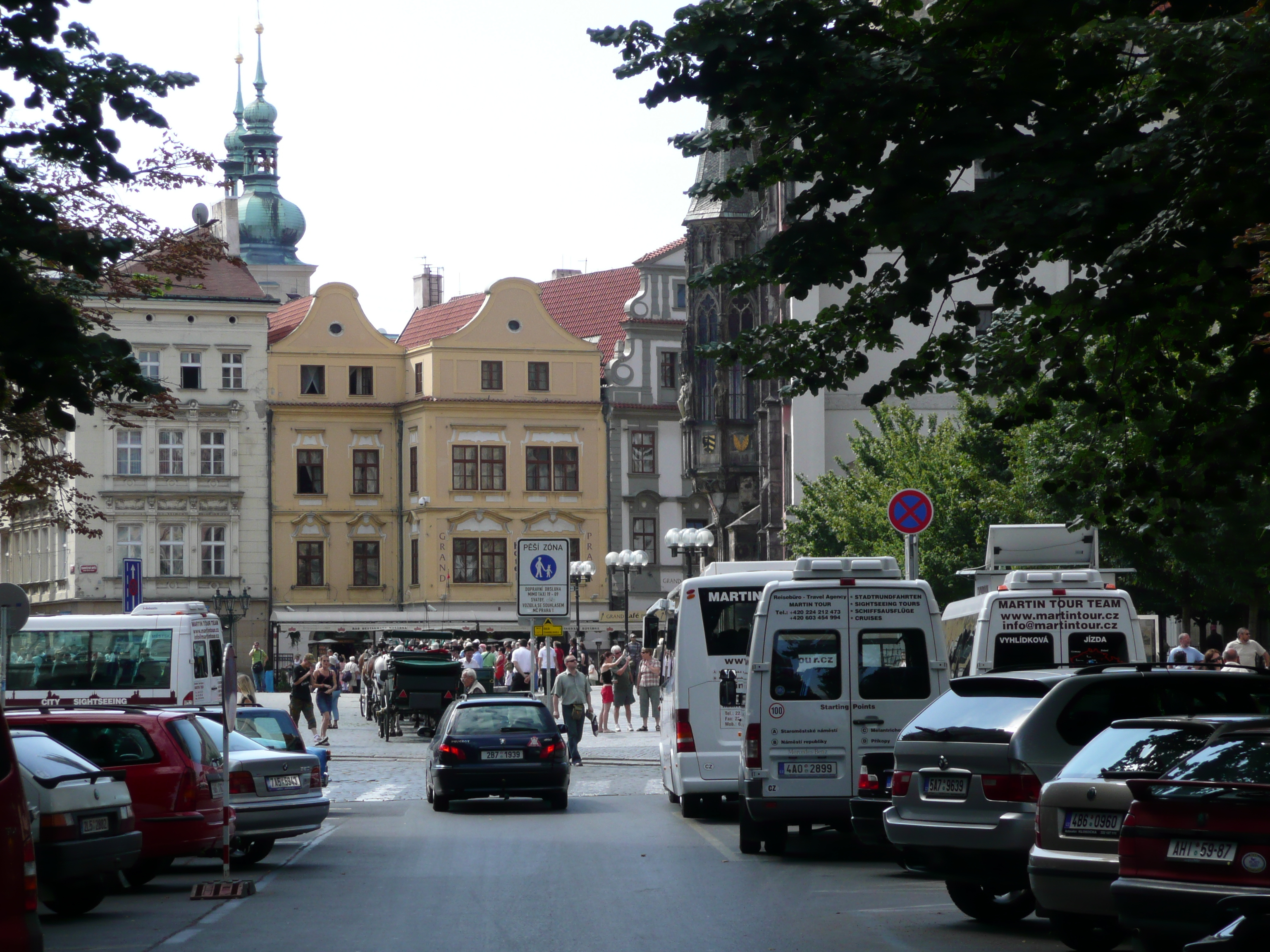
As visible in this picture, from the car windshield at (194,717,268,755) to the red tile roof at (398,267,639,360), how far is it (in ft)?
199

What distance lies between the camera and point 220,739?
1783 centimetres

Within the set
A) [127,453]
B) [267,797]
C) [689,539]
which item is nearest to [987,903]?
[267,797]

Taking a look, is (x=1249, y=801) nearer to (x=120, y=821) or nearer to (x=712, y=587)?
(x=120, y=821)

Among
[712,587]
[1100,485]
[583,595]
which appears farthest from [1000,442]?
[583,595]

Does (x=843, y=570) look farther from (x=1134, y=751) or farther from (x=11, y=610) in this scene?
(x=11, y=610)

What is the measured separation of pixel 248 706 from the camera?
22984mm

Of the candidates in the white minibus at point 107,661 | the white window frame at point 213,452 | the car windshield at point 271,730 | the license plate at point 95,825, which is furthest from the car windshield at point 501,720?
the white window frame at point 213,452

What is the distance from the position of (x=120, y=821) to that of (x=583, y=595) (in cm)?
6320

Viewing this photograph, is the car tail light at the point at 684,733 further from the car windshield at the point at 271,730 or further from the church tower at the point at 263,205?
the church tower at the point at 263,205

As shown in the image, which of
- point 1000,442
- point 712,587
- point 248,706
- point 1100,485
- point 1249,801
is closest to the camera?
point 1249,801

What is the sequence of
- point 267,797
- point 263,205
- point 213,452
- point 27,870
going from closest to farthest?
point 27,870
point 267,797
point 213,452
point 263,205

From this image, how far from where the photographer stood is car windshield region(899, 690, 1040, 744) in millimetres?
12570

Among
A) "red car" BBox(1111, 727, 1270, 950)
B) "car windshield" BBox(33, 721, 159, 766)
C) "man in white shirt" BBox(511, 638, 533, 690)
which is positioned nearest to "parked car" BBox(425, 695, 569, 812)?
"car windshield" BBox(33, 721, 159, 766)

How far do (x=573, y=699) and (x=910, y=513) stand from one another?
1104 centimetres
